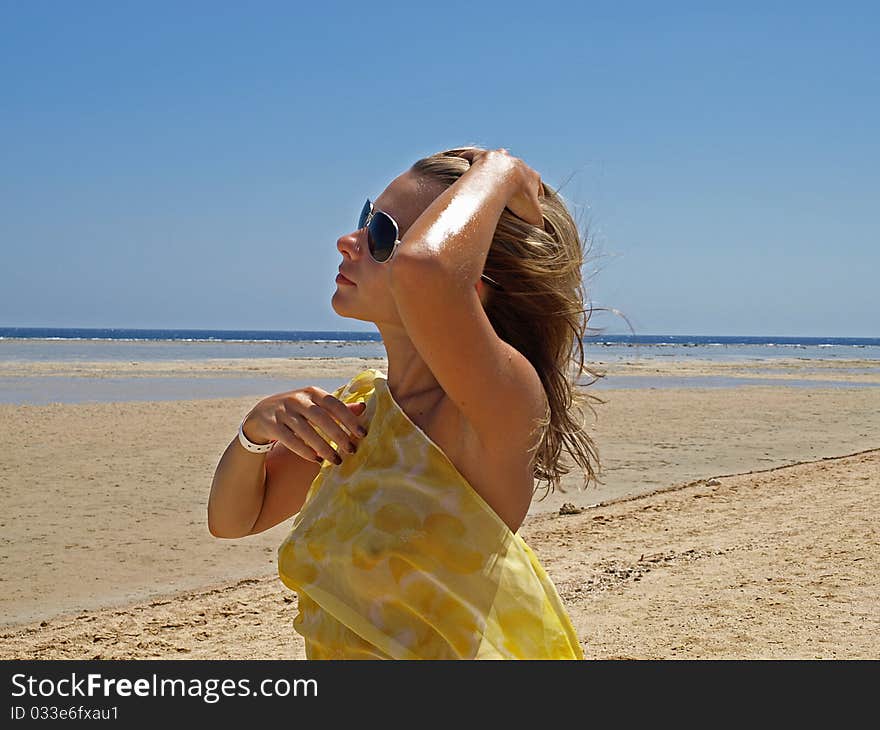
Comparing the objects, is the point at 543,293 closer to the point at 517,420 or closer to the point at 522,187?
the point at 522,187

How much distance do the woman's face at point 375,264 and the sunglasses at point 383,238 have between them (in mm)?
13

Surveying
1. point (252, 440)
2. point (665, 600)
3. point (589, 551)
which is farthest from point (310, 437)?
point (589, 551)

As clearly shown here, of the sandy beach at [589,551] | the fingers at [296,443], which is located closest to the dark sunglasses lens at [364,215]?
the fingers at [296,443]

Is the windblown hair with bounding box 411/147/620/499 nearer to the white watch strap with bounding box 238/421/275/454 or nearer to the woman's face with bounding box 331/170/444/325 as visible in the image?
the woman's face with bounding box 331/170/444/325

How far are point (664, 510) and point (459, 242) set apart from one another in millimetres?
7466

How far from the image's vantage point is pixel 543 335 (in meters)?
1.88

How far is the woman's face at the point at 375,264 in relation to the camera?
70.5 inches

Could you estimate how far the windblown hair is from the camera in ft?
5.90

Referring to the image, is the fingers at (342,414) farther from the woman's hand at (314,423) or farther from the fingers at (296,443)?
the fingers at (296,443)

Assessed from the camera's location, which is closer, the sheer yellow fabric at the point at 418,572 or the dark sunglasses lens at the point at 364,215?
the sheer yellow fabric at the point at 418,572

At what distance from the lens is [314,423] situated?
1753mm

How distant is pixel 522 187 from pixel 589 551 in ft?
18.4
